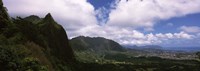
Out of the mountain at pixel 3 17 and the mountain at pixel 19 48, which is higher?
the mountain at pixel 3 17

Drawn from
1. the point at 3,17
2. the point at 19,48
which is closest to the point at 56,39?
the point at 3,17

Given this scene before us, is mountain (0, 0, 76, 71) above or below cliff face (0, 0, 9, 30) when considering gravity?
below

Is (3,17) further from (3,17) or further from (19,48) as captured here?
(19,48)

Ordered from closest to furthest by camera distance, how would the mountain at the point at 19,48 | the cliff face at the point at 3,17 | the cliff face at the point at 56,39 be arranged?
the mountain at the point at 19,48 → the cliff face at the point at 3,17 → the cliff face at the point at 56,39

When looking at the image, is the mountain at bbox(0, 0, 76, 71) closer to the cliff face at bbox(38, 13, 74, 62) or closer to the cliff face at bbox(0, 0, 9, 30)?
the cliff face at bbox(0, 0, 9, 30)

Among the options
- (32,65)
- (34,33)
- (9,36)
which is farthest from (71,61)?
(32,65)

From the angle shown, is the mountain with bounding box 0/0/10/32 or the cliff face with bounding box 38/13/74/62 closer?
the mountain with bounding box 0/0/10/32

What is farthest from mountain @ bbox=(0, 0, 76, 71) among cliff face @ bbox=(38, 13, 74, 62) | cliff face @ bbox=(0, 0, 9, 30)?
cliff face @ bbox=(38, 13, 74, 62)

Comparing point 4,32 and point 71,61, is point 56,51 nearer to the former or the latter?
point 71,61

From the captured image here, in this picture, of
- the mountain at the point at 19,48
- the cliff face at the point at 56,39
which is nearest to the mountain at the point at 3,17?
the mountain at the point at 19,48

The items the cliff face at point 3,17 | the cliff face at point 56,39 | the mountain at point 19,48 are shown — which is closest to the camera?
the mountain at point 19,48

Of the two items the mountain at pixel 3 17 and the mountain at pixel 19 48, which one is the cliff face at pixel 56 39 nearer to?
the mountain at pixel 19 48
